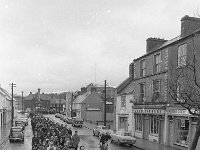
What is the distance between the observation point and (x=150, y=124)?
36.5 m

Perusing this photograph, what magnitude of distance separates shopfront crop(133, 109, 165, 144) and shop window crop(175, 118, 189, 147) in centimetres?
260

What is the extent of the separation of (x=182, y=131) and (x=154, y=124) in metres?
6.02

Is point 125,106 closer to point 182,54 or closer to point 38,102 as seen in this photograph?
point 182,54

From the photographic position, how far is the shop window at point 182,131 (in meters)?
28.8

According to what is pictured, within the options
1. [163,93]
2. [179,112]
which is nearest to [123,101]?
[163,93]

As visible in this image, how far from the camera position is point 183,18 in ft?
102

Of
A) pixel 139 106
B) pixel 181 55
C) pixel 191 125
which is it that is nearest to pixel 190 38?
pixel 181 55

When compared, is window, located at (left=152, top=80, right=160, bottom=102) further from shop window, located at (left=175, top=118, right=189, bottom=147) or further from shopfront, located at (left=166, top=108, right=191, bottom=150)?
shop window, located at (left=175, top=118, right=189, bottom=147)

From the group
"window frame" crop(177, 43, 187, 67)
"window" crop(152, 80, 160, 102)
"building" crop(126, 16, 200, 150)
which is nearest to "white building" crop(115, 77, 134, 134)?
"building" crop(126, 16, 200, 150)

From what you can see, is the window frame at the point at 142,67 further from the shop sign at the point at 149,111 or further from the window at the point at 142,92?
the shop sign at the point at 149,111

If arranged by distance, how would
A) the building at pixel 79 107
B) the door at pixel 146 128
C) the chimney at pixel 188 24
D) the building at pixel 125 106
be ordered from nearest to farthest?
the chimney at pixel 188 24, the door at pixel 146 128, the building at pixel 125 106, the building at pixel 79 107

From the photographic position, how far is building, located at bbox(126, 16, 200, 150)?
93.1 ft

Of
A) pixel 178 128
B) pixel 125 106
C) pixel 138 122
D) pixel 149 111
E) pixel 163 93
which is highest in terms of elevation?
pixel 163 93

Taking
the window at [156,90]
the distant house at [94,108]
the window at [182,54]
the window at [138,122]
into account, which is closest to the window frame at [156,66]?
the window at [156,90]
